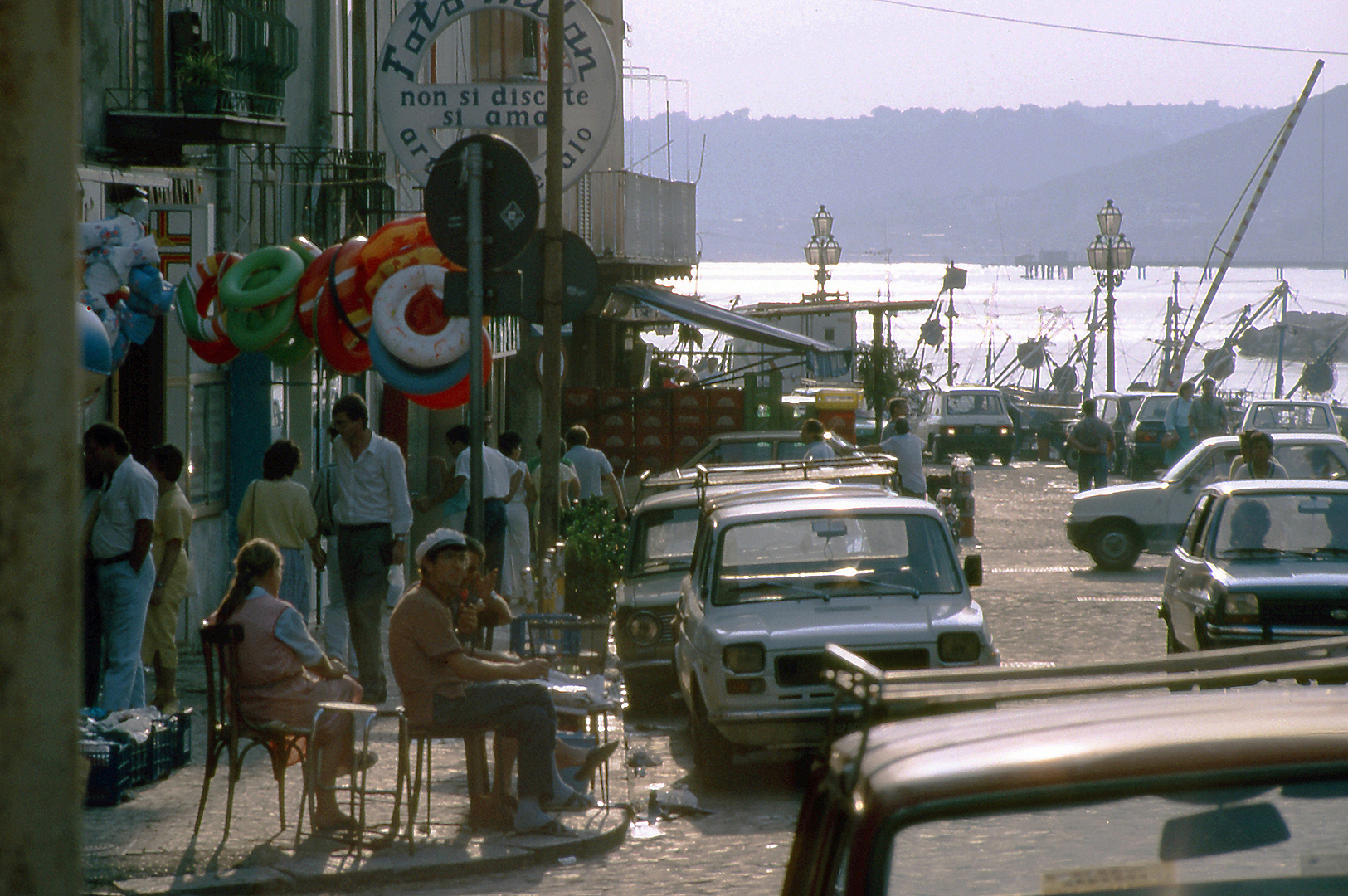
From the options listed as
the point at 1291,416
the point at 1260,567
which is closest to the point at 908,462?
the point at 1260,567

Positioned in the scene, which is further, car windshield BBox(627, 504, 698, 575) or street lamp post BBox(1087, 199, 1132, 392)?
street lamp post BBox(1087, 199, 1132, 392)

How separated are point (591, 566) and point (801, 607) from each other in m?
3.80

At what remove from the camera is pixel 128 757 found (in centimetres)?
809

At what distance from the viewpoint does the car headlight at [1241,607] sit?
10609 mm

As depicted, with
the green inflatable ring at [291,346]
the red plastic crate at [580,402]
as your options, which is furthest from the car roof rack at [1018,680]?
the red plastic crate at [580,402]

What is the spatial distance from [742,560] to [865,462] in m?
2.96

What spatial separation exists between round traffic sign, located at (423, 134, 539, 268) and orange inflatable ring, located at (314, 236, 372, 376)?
3057 millimetres

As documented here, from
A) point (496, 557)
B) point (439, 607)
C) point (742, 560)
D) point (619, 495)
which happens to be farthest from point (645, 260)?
point (439, 607)

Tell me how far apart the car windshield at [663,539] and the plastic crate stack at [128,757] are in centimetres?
381

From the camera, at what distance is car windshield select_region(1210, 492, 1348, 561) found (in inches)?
451

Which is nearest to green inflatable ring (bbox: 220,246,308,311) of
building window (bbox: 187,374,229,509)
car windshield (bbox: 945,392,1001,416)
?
building window (bbox: 187,374,229,509)

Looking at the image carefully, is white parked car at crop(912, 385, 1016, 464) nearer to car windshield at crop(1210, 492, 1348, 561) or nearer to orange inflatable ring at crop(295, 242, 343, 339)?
car windshield at crop(1210, 492, 1348, 561)

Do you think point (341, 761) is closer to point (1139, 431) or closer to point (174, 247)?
point (174, 247)

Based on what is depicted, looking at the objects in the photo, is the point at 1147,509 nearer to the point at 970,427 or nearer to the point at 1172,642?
the point at 1172,642
